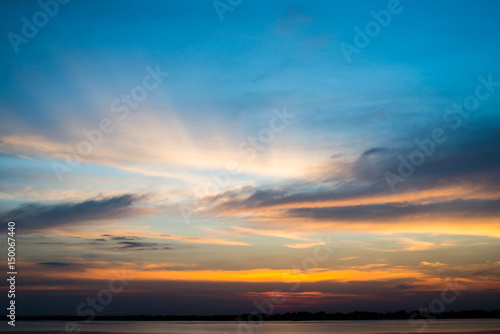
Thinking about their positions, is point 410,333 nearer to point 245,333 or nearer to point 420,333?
point 420,333

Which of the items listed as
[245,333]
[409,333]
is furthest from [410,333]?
[245,333]

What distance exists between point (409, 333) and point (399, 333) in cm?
454

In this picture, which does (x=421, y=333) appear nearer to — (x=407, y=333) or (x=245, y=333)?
(x=407, y=333)

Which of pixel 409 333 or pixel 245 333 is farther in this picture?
pixel 245 333

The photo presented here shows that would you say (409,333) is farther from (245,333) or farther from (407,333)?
(245,333)

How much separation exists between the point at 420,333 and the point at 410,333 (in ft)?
12.9

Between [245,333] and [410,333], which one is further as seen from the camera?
[245,333]

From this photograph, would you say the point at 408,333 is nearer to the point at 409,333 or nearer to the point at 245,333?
the point at 409,333

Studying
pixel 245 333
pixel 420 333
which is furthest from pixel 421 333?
pixel 245 333

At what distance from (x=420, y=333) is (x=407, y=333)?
13.5 feet

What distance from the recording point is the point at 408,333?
359ft

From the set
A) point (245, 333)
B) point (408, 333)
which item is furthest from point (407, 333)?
point (245, 333)

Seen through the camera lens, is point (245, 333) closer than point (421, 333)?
No

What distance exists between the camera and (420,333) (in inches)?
4163
